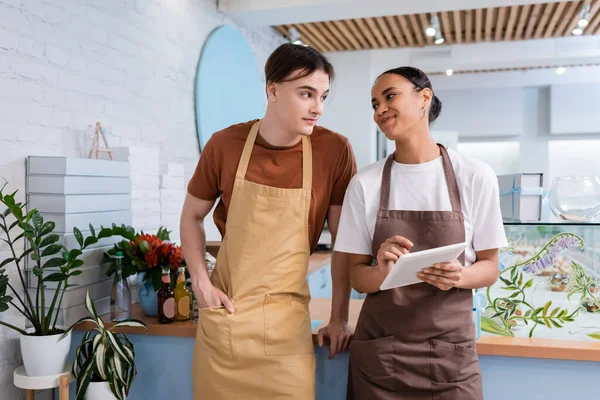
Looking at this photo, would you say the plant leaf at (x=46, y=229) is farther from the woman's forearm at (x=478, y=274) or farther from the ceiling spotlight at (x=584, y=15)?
the ceiling spotlight at (x=584, y=15)

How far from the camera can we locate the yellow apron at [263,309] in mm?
1720

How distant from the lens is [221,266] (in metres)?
1.83

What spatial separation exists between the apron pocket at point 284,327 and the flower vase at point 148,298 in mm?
764

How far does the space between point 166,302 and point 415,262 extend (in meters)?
1.23

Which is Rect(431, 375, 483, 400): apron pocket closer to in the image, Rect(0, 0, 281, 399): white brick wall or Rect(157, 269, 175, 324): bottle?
Rect(157, 269, 175, 324): bottle

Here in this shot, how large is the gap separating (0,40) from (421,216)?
5.46ft

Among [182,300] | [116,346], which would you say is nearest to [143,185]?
[182,300]

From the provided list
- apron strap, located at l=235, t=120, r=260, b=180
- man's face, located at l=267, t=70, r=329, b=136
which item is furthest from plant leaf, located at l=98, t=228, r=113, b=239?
man's face, located at l=267, t=70, r=329, b=136

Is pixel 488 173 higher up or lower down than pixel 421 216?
higher up

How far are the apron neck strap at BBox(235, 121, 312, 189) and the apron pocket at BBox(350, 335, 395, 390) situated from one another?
53cm

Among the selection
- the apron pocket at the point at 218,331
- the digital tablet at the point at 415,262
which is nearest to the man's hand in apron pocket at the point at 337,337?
the apron pocket at the point at 218,331

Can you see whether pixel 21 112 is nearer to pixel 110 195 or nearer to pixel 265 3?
pixel 110 195

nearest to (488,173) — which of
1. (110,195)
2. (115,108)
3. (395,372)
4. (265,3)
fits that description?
(395,372)

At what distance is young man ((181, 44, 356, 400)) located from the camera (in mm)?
1705
